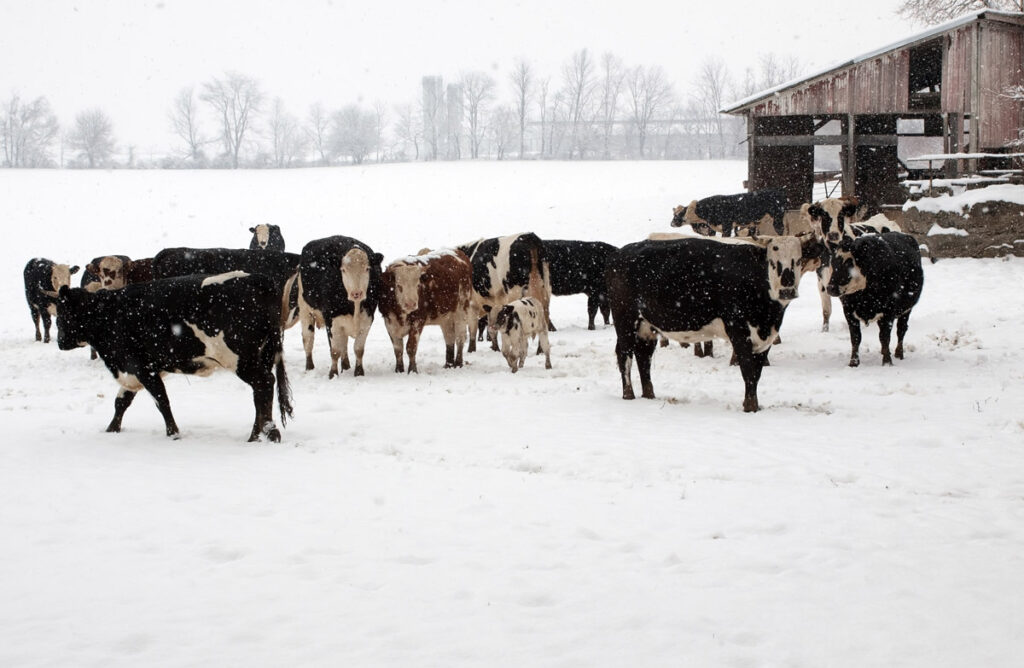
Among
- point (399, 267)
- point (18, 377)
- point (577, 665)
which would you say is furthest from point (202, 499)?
point (18, 377)

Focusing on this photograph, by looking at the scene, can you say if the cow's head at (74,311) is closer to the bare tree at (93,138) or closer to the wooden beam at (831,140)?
the wooden beam at (831,140)

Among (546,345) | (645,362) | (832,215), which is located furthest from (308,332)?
(832,215)

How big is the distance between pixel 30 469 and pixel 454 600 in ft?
13.7

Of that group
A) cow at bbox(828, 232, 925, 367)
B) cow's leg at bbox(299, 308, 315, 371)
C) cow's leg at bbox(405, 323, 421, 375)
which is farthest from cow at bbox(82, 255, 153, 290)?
cow at bbox(828, 232, 925, 367)

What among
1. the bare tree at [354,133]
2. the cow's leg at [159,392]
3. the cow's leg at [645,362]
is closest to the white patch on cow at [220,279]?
the cow's leg at [159,392]

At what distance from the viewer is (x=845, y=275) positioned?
10.8m

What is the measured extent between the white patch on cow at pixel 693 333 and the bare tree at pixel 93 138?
3291 inches

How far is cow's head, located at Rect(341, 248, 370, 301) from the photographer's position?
38.4 ft

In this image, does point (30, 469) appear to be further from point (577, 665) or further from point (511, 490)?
point (577, 665)

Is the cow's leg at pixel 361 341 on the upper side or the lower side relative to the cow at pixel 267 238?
lower

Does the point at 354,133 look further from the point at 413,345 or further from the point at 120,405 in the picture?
the point at 120,405

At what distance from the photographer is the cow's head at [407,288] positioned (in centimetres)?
1188

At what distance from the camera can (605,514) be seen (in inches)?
220

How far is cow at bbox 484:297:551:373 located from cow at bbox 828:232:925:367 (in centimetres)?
376
